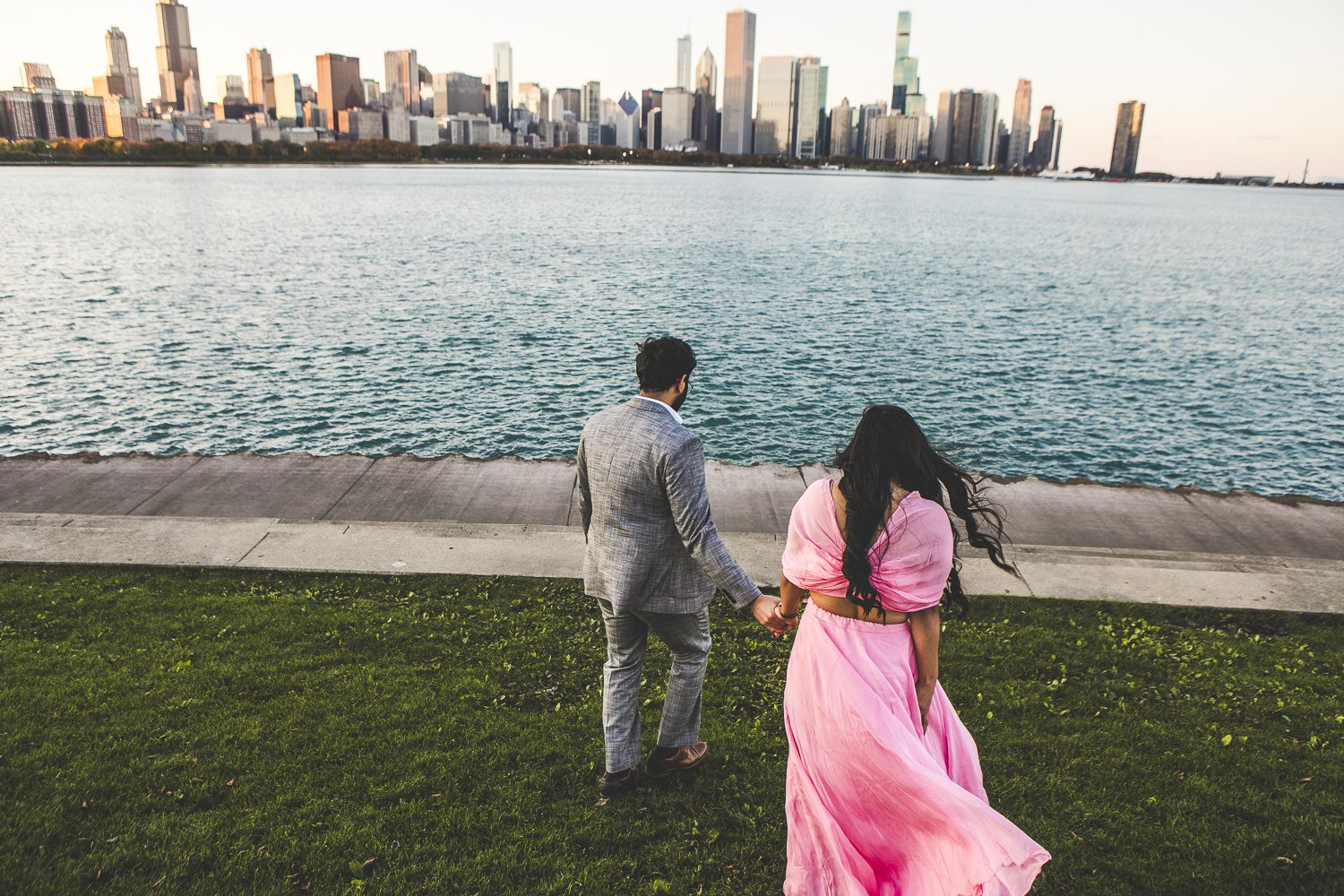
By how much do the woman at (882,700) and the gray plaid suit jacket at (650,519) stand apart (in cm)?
44

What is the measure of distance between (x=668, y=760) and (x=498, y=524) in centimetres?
476

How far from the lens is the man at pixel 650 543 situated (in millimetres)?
3975

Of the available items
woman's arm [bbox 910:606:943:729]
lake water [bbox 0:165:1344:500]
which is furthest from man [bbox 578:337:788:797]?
lake water [bbox 0:165:1344:500]

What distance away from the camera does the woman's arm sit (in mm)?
3562

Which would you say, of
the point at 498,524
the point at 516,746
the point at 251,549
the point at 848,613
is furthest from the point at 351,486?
the point at 848,613

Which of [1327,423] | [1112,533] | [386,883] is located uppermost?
[386,883]

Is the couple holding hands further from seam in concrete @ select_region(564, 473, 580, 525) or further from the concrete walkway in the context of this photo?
seam in concrete @ select_region(564, 473, 580, 525)

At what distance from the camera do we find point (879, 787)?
11.6 feet

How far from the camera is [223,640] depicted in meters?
6.25

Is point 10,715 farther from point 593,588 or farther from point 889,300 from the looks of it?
point 889,300

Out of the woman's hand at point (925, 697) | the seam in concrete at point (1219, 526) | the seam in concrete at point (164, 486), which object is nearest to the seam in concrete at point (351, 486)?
the seam in concrete at point (164, 486)

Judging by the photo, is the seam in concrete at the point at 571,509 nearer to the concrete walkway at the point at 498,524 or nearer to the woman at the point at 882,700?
the concrete walkway at the point at 498,524

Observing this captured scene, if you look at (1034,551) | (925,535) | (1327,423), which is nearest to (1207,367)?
(1327,423)

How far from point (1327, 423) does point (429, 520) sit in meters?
20.8
